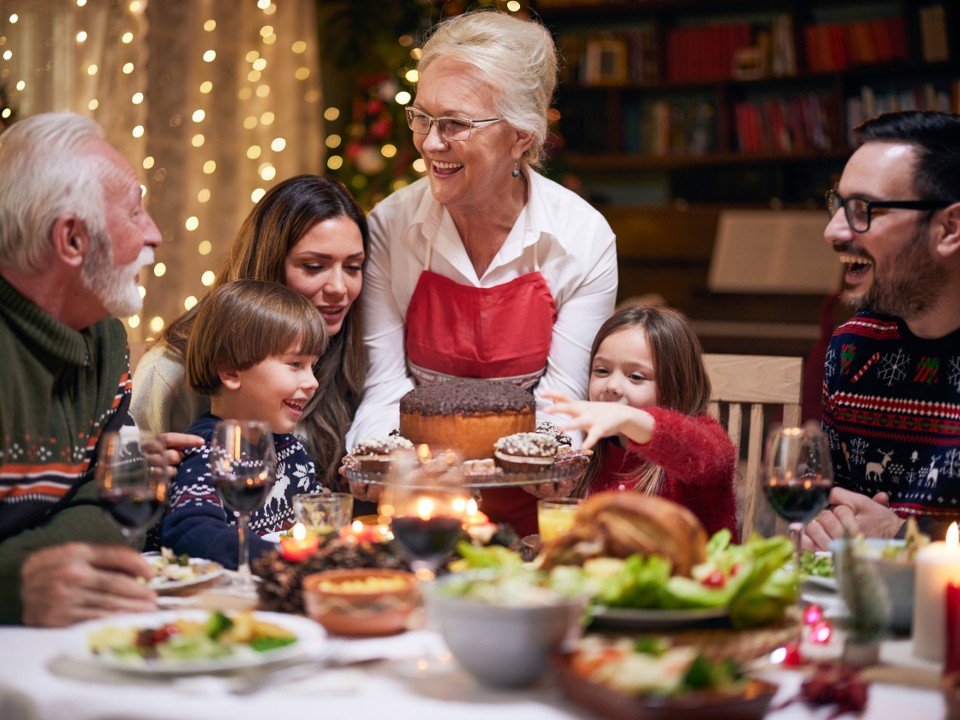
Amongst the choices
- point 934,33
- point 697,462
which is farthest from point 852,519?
point 934,33

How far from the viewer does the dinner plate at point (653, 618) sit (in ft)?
4.16

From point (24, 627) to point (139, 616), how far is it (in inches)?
6.3

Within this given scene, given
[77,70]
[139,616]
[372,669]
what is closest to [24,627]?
[139,616]

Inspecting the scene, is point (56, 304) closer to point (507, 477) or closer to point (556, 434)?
point (507, 477)

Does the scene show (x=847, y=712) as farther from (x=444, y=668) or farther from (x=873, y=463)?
(x=873, y=463)

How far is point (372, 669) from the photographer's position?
4.19 feet

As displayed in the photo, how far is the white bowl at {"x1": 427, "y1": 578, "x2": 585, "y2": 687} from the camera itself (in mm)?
1172

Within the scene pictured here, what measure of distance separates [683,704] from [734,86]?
5888 mm

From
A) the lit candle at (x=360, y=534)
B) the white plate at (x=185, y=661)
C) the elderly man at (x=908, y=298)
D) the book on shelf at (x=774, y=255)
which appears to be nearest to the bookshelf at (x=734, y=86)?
the book on shelf at (x=774, y=255)

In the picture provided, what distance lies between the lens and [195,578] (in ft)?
5.31

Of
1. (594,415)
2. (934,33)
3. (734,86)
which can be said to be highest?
(934,33)

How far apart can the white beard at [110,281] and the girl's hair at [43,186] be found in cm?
2

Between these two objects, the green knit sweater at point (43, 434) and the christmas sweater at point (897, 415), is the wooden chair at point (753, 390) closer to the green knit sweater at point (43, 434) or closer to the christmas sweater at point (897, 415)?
the christmas sweater at point (897, 415)

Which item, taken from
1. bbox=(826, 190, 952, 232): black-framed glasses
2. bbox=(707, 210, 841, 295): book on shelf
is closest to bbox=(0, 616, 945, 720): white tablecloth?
bbox=(826, 190, 952, 232): black-framed glasses
